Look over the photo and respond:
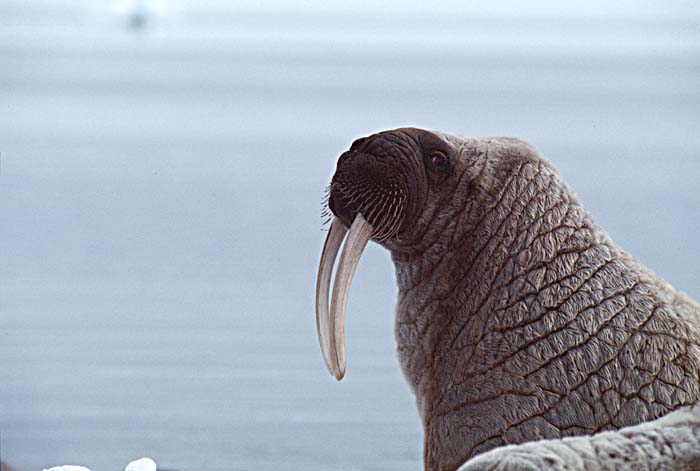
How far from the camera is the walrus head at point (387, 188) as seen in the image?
1.36 meters

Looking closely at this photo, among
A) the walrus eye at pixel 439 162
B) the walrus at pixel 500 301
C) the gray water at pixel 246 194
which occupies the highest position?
the gray water at pixel 246 194

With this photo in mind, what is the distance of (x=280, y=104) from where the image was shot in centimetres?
265

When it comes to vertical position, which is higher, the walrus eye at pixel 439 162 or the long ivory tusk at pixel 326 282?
the walrus eye at pixel 439 162

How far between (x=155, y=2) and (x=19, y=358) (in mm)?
1147

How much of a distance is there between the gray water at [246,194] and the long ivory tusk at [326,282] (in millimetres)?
1137

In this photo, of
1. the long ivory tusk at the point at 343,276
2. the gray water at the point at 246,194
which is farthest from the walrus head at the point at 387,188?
the gray water at the point at 246,194

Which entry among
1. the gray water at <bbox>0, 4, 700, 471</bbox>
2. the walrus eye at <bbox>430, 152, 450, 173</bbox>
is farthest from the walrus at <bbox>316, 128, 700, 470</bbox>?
the gray water at <bbox>0, 4, 700, 471</bbox>

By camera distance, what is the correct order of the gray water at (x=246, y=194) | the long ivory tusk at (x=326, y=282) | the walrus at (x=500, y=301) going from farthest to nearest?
1. the gray water at (x=246, y=194)
2. the long ivory tusk at (x=326, y=282)
3. the walrus at (x=500, y=301)

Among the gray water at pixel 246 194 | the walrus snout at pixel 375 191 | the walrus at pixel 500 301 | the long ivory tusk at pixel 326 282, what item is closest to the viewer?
the walrus at pixel 500 301

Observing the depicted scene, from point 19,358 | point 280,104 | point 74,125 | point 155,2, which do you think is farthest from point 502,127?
point 19,358

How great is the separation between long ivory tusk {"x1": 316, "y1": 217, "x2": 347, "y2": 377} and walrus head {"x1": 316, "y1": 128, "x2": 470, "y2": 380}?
43 millimetres

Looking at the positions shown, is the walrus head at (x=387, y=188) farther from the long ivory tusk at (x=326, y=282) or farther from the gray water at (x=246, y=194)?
the gray water at (x=246, y=194)

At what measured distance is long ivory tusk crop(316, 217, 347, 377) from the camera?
1.48 meters

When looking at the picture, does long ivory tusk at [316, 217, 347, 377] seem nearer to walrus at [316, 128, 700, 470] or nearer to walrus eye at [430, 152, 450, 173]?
walrus at [316, 128, 700, 470]
